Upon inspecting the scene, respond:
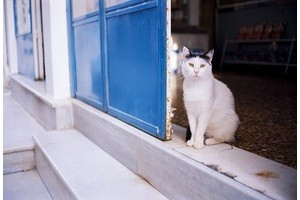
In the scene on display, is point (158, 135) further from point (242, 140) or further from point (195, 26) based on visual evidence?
point (195, 26)

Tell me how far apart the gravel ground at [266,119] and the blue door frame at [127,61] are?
1.64ft

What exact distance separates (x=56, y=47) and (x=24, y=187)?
1298mm

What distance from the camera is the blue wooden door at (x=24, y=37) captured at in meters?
4.87

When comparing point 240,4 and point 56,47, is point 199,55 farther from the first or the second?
point 240,4

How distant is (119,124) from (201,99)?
756mm

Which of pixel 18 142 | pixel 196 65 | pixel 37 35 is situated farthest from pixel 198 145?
pixel 37 35

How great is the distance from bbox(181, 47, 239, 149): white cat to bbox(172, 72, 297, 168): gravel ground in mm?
188

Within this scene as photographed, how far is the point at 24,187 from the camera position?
2.54m

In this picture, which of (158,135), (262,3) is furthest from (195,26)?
(158,135)

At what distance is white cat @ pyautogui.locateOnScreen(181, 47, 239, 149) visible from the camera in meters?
1.74

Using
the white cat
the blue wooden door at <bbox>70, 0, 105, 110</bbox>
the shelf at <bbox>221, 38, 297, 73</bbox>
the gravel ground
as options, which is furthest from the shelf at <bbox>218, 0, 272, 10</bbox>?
the white cat

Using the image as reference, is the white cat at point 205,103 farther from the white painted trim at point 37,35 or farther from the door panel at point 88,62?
the white painted trim at point 37,35

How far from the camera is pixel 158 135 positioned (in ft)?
6.59

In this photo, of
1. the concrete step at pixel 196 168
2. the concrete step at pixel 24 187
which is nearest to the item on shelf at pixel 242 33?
the concrete step at pixel 196 168
